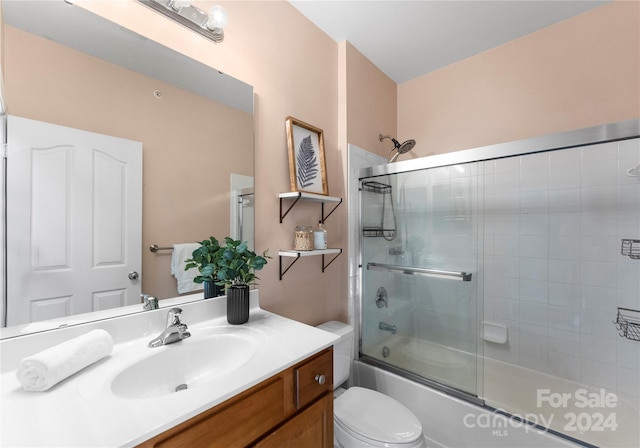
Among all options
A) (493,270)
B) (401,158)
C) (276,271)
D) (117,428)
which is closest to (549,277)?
(493,270)

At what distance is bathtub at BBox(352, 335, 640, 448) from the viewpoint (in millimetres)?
1448

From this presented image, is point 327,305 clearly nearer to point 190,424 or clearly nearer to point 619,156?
point 190,424

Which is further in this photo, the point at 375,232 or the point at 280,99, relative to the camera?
the point at 375,232

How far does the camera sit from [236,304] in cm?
116

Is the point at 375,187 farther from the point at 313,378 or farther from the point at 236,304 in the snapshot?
the point at 313,378

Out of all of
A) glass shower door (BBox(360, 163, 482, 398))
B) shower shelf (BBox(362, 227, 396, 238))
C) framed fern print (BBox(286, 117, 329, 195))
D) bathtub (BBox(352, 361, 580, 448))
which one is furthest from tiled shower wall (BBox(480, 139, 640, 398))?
framed fern print (BBox(286, 117, 329, 195))

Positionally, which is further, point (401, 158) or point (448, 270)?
point (401, 158)

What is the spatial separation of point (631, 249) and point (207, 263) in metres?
2.22

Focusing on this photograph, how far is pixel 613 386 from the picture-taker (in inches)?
63.6

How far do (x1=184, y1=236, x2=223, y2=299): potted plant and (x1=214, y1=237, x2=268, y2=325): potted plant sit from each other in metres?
0.02

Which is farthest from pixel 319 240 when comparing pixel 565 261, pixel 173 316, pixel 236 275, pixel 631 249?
pixel 631 249

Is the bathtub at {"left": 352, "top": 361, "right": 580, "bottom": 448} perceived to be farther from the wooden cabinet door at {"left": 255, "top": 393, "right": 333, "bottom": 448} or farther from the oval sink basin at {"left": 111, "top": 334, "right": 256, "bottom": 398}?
the oval sink basin at {"left": 111, "top": 334, "right": 256, "bottom": 398}

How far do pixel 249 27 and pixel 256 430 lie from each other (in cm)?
170

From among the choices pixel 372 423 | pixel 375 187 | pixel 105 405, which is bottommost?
pixel 372 423
